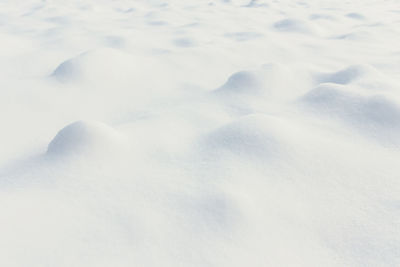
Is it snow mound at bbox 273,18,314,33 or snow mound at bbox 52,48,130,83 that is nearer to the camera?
snow mound at bbox 52,48,130,83

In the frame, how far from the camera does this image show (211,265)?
90cm

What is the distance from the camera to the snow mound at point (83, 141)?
51.1 inches

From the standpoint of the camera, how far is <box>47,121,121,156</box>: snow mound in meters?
1.30

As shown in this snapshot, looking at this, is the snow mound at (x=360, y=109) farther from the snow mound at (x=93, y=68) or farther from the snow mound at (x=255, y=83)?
the snow mound at (x=93, y=68)

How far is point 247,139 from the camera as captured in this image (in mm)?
1343

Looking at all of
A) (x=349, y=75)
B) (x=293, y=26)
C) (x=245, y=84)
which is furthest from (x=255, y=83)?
(x=293, y=26)

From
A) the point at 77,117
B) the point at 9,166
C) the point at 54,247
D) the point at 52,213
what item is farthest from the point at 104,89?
the point at 54,247

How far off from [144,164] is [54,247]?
43cm

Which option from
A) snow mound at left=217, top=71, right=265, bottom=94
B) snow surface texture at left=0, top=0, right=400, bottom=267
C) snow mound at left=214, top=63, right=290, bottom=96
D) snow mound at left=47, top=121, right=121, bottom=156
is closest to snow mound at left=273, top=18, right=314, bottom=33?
snow surface texture at left=0, top=0, right=400, bottom=267

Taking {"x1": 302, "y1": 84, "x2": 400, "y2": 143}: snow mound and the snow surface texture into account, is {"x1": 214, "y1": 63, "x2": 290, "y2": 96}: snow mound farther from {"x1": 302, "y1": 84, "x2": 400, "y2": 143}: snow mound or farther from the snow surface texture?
{"x1": 302, "y1": 84, "x2": 400, "y2": 143}: snow mound

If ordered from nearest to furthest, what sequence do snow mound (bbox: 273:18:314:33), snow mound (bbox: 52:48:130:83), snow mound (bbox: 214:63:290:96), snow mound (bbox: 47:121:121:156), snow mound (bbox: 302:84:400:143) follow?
snow mound (bbox: 47:121:121:156) < snow mound (bbox: 302:84:400:143) < snow mound (bbox: 214:63:290:96) < snow mound (bbox: 52:48:130:83) < snow mound (bbox: 273:18:314:33)

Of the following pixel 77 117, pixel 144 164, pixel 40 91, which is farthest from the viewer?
pixel 40 91

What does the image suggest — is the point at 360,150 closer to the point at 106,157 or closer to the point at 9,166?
the point at 106,157

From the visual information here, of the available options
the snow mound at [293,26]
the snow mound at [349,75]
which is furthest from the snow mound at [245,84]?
the snow mound at [293,26]
